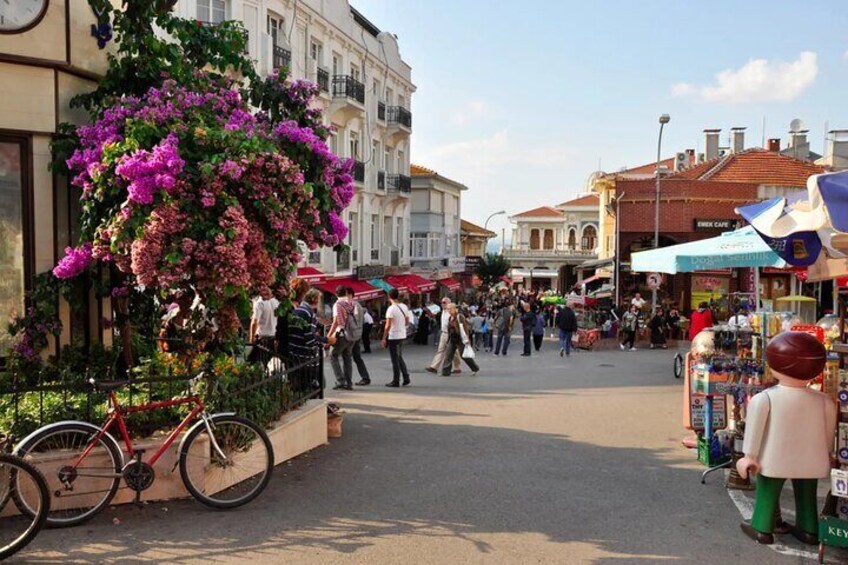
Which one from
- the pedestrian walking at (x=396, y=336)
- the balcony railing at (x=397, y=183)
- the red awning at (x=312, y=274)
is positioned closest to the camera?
the pedestrian walking at (x=396, y=336)

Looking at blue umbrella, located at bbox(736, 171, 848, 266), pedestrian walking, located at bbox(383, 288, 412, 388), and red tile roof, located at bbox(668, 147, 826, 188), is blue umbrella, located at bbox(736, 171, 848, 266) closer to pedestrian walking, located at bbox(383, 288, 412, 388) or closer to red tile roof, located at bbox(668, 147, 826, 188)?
pedestrian walking, located at bbox(383, 288, 412, 388)

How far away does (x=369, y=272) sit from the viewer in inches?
1328

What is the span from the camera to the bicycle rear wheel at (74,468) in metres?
5.52

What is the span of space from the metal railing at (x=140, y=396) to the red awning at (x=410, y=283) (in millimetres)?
26311

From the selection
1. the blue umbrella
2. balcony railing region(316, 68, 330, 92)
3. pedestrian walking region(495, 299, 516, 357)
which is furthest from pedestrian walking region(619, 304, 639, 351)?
the blue umbrella

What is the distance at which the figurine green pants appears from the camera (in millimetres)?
5156

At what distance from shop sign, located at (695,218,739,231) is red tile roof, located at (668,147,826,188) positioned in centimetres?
288

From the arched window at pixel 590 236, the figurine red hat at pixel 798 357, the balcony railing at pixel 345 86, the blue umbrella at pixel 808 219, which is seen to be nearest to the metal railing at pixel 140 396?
the figurine red hat at pixel 798 357

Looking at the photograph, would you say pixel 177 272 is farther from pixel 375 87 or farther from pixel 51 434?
pixel 375 87

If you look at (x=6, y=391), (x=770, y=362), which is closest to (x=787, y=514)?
(x=770, y=362)

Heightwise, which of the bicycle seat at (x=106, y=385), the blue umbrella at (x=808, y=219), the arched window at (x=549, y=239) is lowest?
the bicycle seat at (x=106, y=385)

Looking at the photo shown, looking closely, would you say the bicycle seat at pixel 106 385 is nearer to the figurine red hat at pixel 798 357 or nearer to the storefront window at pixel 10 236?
the storefront window at pixel 10 236

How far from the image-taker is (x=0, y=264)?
729cm

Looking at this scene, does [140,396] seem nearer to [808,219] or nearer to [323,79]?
[808,219]
